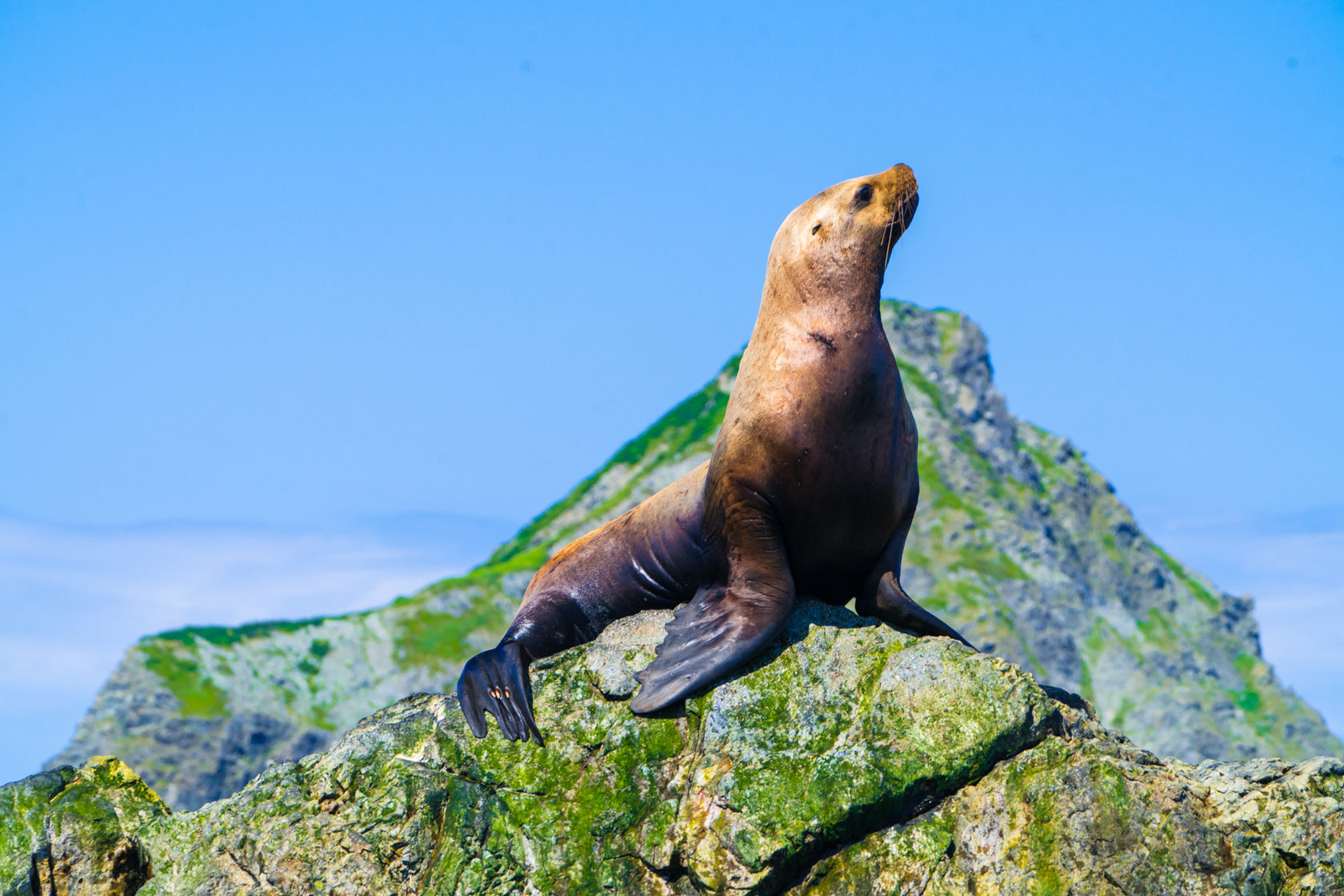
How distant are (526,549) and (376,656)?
22.9 metres

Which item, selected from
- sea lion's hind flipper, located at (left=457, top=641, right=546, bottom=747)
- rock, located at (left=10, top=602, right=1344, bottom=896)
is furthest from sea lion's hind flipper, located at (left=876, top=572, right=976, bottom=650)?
sea lion's hind flipper, located at (left=457, top=641, right=546, bottom=747)

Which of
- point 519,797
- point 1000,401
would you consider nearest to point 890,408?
point 519,797

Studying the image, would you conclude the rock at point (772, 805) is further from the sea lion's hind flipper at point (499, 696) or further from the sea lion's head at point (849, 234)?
the sea lion's head at point (849, 234)

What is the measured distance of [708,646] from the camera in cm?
736

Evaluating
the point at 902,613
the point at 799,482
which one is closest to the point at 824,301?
the point at 799,482

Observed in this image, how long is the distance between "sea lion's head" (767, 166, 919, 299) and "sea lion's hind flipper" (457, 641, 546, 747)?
273 centimetres

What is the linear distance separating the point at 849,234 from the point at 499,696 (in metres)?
3.25

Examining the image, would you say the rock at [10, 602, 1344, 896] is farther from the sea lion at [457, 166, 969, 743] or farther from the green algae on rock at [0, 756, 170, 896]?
the sea lion at [457, 166, 969, 743]

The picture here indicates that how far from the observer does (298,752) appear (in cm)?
8050

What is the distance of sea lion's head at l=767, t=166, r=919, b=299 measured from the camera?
25.6 ft

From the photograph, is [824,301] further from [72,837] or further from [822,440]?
[72,837]

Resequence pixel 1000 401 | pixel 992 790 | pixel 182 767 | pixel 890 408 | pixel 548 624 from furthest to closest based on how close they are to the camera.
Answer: pixel 1000 401, pixel 182 767, pixel 548 624, pixel 890 408, pixel 992 790

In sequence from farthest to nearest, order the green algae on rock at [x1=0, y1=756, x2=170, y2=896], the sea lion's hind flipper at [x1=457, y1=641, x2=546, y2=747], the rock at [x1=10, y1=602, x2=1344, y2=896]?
the green algae on rock at [x1=0, y1=756, x2=170, y2=896] < the sea lion's hind flipper at [x1=457, y1=641, x2=546, y2=747] < the rock at [x1=10, y1=602, x2=1344, y2=896]

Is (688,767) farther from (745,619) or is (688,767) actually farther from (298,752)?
(298,752)
